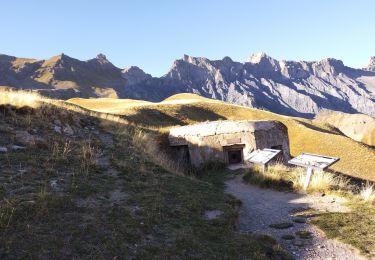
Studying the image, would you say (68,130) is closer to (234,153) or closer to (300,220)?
(234,153)

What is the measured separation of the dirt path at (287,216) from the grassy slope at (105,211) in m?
0.55

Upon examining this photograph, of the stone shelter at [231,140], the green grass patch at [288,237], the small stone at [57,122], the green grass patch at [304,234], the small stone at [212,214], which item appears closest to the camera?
the green grass patch at [288,237]

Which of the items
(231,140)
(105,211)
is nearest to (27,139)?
(105,211)

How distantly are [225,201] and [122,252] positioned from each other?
15.1 feet

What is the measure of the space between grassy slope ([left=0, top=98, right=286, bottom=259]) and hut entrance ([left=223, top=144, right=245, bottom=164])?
734 centimetres

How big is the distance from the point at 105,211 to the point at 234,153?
12397 millimetres

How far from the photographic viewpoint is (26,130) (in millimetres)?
11977

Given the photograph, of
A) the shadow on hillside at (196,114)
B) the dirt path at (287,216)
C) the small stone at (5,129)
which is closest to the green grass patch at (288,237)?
the dirt path at (287,216)

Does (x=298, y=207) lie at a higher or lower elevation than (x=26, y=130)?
lower

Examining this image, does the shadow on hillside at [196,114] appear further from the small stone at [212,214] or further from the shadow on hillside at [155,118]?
the small stone at [212,214]

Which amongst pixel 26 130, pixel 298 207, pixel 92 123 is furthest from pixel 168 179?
pixel 92 123

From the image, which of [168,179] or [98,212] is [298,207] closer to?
[168,179]

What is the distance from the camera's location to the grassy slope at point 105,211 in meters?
5.96

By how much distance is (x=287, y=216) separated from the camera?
980 centimetres
